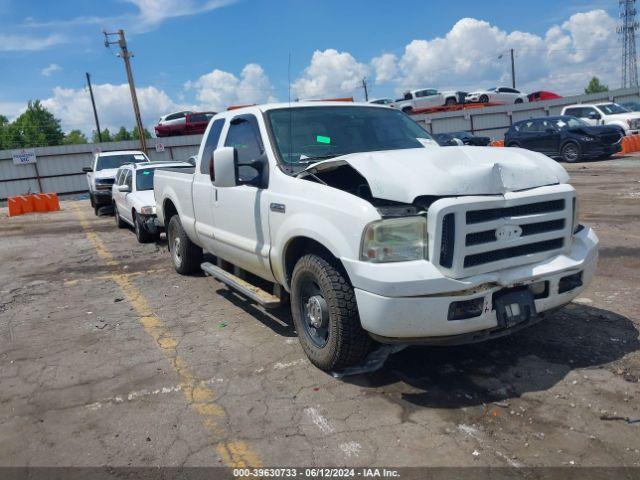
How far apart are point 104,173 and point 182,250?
1039 centimetres

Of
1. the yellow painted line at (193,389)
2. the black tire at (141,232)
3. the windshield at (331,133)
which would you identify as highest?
the windshield at (331,133)

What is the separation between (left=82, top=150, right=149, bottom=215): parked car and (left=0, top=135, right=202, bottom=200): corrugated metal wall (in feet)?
36.6

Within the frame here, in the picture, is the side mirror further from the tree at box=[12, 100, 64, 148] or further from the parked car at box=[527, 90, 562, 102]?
the tree at box=[12, 100, 64, 148]

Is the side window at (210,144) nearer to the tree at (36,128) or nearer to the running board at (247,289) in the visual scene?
the running board at (247,289)

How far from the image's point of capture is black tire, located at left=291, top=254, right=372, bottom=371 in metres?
3.60

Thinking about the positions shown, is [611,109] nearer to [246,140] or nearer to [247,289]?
[246,140]

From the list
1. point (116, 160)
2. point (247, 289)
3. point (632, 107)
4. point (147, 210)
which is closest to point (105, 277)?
point (147, 210)

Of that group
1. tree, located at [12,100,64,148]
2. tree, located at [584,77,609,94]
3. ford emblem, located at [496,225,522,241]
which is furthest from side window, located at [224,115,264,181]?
tree, located at [584,77,609,94]

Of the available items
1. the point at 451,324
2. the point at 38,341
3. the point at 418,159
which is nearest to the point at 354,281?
the point at 451,324

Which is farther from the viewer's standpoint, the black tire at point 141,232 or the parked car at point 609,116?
the parked car at point 609,116

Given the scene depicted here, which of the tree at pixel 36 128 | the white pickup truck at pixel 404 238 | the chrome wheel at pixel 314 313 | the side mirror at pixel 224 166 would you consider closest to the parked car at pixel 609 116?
the white pickup truck at pixel 404 238

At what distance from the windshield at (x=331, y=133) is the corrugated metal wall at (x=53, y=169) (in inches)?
982

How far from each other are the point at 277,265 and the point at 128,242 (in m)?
7.36

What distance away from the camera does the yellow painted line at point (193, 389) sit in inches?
121
